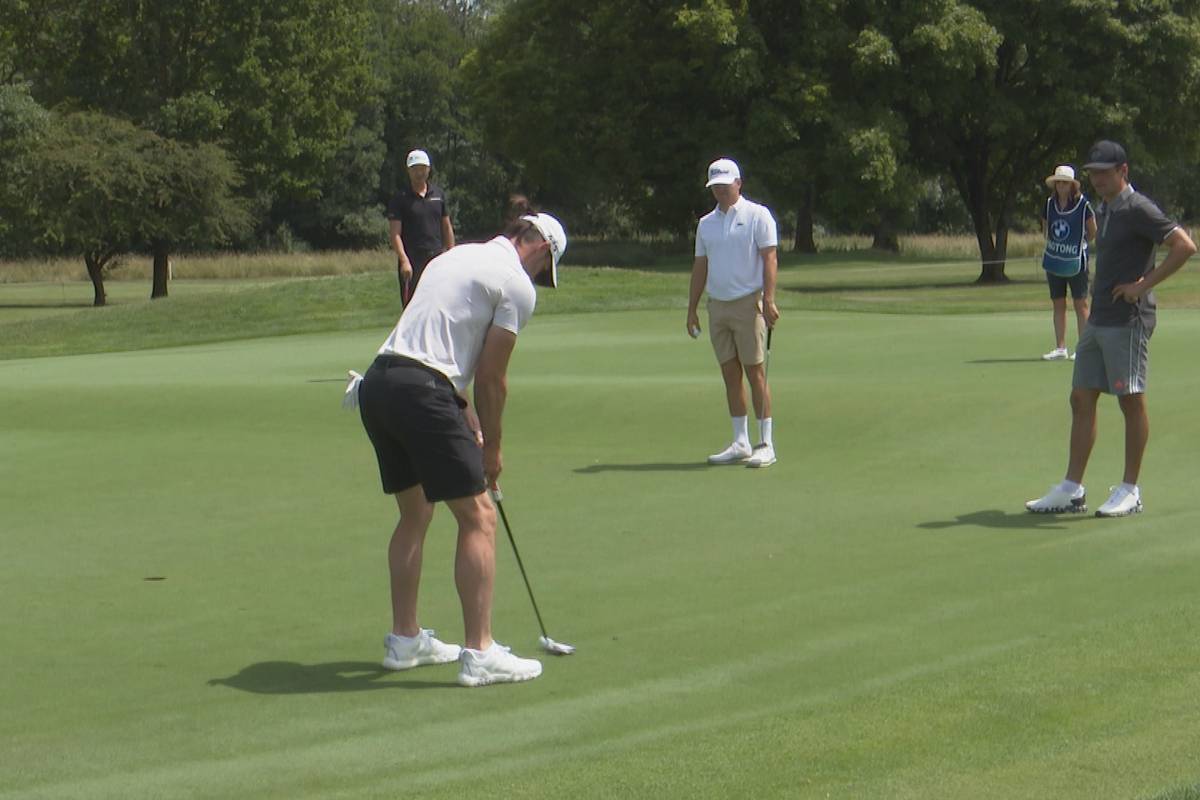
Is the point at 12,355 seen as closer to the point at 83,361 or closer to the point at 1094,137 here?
the point at 83,361

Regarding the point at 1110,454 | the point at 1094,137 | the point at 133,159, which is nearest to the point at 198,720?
the point at 1110,454

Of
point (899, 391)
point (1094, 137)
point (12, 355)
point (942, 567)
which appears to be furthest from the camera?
point (1094, 137)

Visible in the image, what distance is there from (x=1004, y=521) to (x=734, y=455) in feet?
8.95

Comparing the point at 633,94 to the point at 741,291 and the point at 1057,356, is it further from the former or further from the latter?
the point at 741,291

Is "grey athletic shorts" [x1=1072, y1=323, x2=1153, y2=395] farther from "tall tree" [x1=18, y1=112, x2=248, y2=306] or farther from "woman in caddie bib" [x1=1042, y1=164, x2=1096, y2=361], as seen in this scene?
"tall tree" [x1=18, y1=112, x2=248, y2=306]

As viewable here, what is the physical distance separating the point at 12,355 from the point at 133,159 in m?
27.9

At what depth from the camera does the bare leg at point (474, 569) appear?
634 cm

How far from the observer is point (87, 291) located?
60469 mm

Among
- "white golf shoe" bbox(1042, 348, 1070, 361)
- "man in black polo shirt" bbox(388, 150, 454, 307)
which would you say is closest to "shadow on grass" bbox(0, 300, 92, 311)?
"man in black polo shirt" bbox(388, 150, 454, 307)

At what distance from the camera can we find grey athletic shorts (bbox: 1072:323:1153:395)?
→ 30.6 ft

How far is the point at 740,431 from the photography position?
1195 cm

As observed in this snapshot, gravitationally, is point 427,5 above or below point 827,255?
above

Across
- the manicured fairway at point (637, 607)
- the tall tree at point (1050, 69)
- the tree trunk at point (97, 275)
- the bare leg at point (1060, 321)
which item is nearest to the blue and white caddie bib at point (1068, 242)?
the bare leg at point (1060, 321)

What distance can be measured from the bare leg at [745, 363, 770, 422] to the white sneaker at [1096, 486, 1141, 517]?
2.82 m
